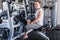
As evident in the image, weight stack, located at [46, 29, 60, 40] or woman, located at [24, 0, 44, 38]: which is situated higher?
woman, located at [24, 0, 44, 38]

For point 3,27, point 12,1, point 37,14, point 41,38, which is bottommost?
point 41,38

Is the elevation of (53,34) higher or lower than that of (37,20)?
lower

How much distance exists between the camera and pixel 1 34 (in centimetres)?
180

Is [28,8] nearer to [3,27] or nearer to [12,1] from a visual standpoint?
[12,1]

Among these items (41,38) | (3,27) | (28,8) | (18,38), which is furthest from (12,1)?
(41,38)

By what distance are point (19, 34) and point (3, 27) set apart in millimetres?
217

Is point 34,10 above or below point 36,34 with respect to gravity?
above

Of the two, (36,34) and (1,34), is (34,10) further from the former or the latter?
(1,34)

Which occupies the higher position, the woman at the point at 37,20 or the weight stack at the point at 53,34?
the woman at the point at 37,20

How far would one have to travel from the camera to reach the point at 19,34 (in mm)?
1800

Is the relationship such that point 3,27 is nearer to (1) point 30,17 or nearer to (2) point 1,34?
(2) point 1,34

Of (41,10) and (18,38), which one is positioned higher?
(41,10)

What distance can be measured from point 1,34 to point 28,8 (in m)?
0.47

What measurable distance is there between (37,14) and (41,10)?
71mm
